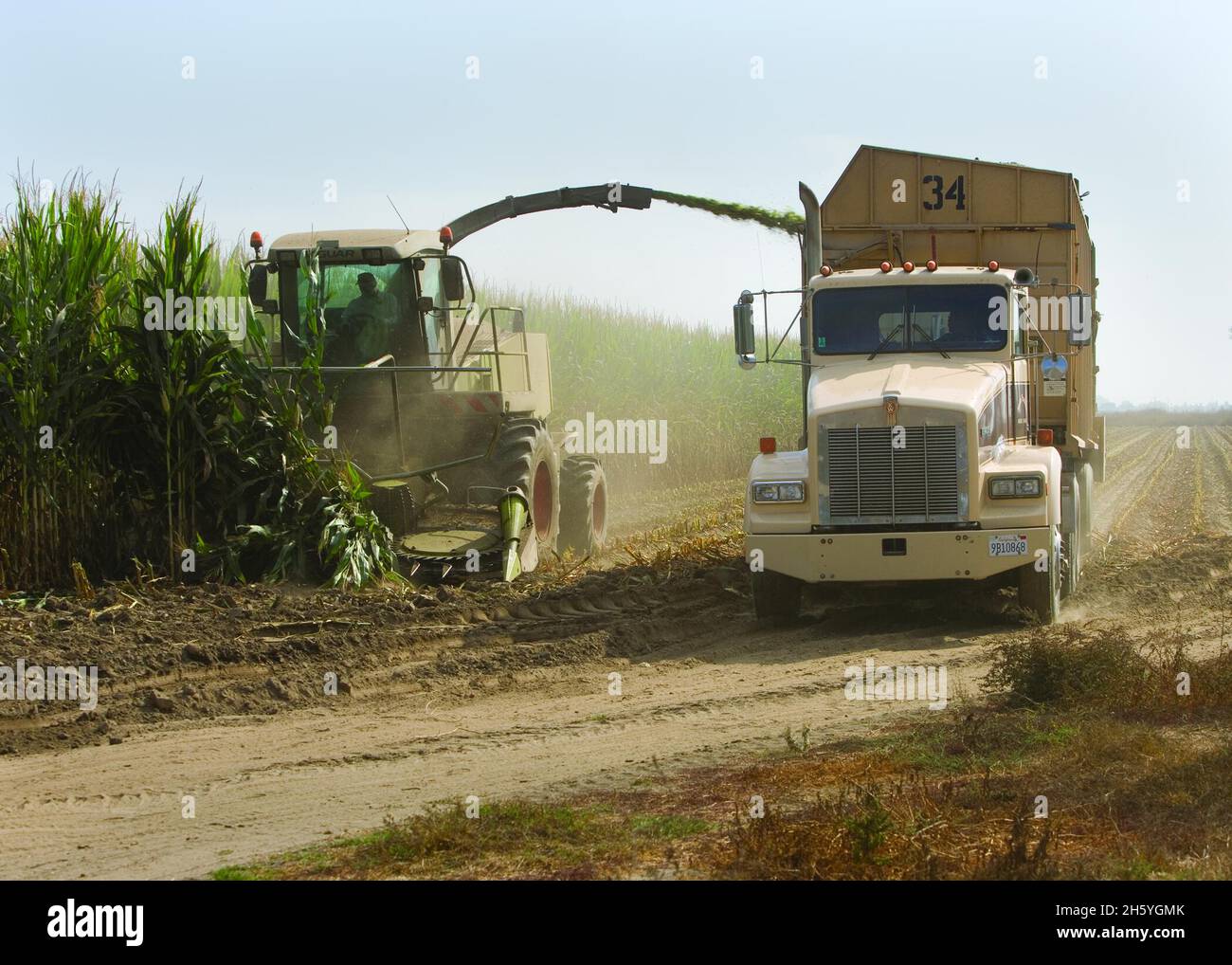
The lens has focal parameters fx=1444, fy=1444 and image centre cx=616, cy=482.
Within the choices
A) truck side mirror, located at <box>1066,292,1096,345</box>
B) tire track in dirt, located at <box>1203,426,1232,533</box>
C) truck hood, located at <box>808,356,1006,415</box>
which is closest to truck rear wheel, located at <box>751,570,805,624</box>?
truck hood, located at <box>808,356,1006,415</box>

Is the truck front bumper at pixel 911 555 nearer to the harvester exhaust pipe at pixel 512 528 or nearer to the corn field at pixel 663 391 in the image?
the harvester exhaust pipe at pixel 512 528

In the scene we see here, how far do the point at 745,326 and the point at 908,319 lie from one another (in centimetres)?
134

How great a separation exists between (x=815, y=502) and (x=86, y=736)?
17.2 ft

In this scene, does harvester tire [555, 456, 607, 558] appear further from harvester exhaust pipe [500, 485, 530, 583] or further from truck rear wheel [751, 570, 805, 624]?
truck rear wheel [751, 570, 805, 624]

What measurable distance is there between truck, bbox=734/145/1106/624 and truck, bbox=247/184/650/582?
7.78 ft

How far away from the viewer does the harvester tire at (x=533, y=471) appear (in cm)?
1250

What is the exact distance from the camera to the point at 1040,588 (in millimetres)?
10539

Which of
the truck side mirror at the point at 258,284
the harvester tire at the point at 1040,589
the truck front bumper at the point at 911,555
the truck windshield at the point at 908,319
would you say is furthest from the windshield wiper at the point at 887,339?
the truck side mirror at the point at 258,284

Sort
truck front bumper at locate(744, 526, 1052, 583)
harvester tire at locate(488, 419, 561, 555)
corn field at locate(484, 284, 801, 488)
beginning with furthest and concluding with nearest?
corn field at locate(484, 284, 801, 488)
harvester tire at locate(488, 419, 561, 555)
truck front bumper at locate(744, 526, 1052, 583)

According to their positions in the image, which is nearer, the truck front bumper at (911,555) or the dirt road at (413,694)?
the dirt road at (413,694)

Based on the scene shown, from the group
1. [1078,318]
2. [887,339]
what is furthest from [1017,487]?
[1078,318]

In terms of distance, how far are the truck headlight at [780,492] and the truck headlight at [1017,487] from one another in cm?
138

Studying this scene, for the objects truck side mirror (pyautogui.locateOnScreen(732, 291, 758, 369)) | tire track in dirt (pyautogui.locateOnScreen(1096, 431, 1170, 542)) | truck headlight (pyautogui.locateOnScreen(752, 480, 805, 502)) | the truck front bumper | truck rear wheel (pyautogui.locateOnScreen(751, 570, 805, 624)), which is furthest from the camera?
tire track in dirt (pyautogui.locateOnScreen(1096, 431, 1170, 542))

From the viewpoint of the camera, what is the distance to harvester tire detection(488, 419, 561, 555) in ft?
41.0
